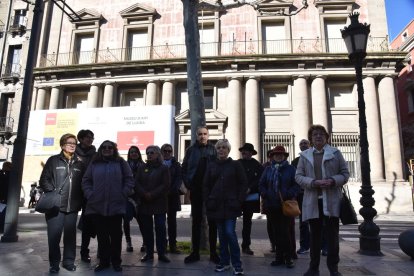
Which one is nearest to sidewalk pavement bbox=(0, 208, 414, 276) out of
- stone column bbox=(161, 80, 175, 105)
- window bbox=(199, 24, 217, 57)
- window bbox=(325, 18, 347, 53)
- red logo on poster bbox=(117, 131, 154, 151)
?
red logo on poster bbox=(117, 131, 154, 151)

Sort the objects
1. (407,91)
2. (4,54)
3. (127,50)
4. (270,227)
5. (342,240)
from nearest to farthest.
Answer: (270,227) < (342,240) < (127,50) < (4,54) < (407,91)

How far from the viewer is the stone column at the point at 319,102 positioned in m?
19.8

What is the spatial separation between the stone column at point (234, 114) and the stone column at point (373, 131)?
719 centimetres

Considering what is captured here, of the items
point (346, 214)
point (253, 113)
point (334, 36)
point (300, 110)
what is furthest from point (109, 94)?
point (346, 214)

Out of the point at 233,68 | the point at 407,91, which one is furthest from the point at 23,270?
the point at 407,91

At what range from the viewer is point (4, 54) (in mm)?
25969

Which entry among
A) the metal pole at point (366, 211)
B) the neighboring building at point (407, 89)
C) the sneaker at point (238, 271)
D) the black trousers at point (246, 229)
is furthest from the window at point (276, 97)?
the sneaker at point (238, 271)

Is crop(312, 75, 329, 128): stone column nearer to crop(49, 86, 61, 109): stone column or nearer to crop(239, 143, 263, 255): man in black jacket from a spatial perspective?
crop(239, 143, 263, 255): man in black jacket

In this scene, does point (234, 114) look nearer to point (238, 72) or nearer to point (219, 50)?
point (238, 72)

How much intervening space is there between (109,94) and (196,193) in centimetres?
1810

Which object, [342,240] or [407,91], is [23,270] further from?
[407,91]

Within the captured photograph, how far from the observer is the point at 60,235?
15.8ft

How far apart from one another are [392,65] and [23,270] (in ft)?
69.6

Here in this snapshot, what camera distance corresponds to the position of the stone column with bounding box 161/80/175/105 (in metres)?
21.4
